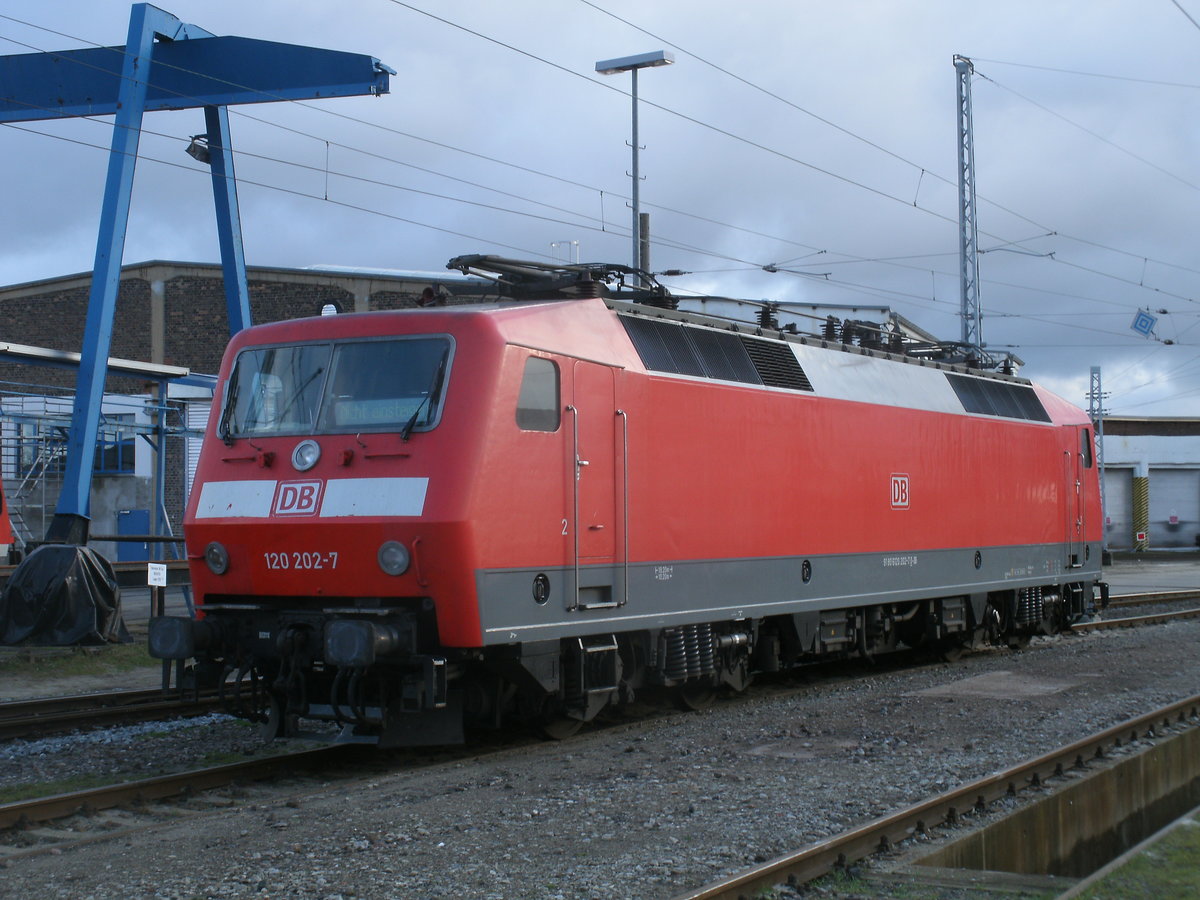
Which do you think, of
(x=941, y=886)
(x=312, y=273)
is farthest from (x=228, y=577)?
(x=312, y=273)

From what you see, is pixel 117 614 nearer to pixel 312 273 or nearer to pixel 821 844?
pixel 821 844

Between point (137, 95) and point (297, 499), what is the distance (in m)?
9.60

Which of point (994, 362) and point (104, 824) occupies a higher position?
point (994, 362)

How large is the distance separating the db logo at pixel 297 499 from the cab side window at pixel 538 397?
5.06ft

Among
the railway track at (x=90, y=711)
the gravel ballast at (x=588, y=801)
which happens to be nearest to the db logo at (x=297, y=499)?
the gravel ballast at (x=588, y=801)

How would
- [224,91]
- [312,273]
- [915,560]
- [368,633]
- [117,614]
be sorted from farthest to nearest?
[312,273] < [224,91] < [117,614] < [915,560] < [368,633]

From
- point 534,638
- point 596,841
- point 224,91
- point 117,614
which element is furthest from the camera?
point 224,91

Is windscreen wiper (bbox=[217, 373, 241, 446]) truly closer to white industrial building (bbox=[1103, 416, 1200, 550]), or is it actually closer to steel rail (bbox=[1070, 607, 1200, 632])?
steel rail (bbox=[1070, 607, 1200, 632])

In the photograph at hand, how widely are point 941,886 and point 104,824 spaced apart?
4.86 meters

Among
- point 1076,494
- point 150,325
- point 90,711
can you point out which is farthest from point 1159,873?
point 150,325

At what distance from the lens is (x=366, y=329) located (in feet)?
30.3

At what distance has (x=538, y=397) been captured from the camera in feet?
29.9

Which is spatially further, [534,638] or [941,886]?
[534,638]

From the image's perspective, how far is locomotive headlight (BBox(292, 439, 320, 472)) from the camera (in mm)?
9039
